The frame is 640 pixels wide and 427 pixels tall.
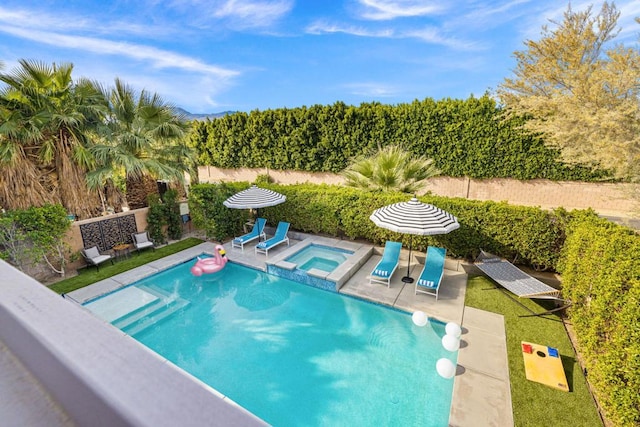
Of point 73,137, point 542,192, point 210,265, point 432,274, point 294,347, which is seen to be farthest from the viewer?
point 542,192

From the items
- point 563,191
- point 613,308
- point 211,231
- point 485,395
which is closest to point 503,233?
point 613,308

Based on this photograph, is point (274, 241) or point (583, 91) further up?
point (583, 91)

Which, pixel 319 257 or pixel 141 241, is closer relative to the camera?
pixel 319 257

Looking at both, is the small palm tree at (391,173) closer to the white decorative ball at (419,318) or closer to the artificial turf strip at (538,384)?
the artificial turf strip at (538,384)

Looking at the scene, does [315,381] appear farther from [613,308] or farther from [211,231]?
[211,231]

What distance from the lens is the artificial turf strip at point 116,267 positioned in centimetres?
907

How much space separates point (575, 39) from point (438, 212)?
13995 millimetres

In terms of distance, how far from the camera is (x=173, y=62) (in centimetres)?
1769

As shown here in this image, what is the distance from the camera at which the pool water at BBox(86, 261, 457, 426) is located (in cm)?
521

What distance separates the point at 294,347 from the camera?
664cm

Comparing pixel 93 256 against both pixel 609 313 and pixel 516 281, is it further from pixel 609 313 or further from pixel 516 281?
pixel 609 313

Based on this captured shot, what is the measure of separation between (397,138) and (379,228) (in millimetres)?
9073

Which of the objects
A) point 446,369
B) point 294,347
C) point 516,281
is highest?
point 516,281

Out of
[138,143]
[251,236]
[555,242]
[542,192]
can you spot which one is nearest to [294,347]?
[251,236]
